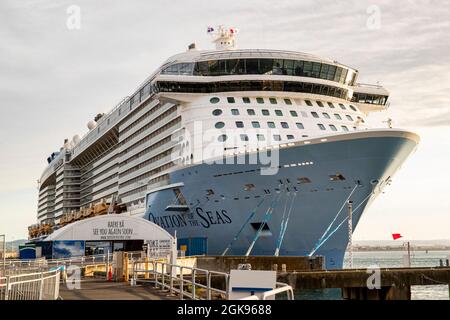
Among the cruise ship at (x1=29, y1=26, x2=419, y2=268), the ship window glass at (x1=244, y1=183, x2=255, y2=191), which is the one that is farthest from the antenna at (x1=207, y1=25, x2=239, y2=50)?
the ship window glass at (x1=244, y1=183, x2=255, y2=191)

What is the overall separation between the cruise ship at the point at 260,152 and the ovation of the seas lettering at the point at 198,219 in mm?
55

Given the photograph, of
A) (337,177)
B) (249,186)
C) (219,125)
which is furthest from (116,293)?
(219,125)

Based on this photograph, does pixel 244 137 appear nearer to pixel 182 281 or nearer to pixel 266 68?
pixel 266 68

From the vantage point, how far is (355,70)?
38438 mm

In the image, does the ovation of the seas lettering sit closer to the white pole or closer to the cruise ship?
the cruise ship

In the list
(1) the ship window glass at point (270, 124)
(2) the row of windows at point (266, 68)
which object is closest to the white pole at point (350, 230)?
(1) the ship window glass at point (270, 124)

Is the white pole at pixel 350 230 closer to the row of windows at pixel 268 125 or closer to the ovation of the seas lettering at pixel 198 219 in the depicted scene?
the ovation of the seas lettering at pixel 198 219

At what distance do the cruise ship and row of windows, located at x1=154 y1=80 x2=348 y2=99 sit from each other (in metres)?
0.06

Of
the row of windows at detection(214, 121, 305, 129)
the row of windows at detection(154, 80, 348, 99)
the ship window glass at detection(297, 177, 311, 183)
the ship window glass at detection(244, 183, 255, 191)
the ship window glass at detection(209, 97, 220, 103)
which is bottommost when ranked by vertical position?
the ship window glass at detection(244, 183, 255, 191)

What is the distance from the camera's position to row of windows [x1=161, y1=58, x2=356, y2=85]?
115 feet

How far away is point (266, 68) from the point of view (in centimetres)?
3509
